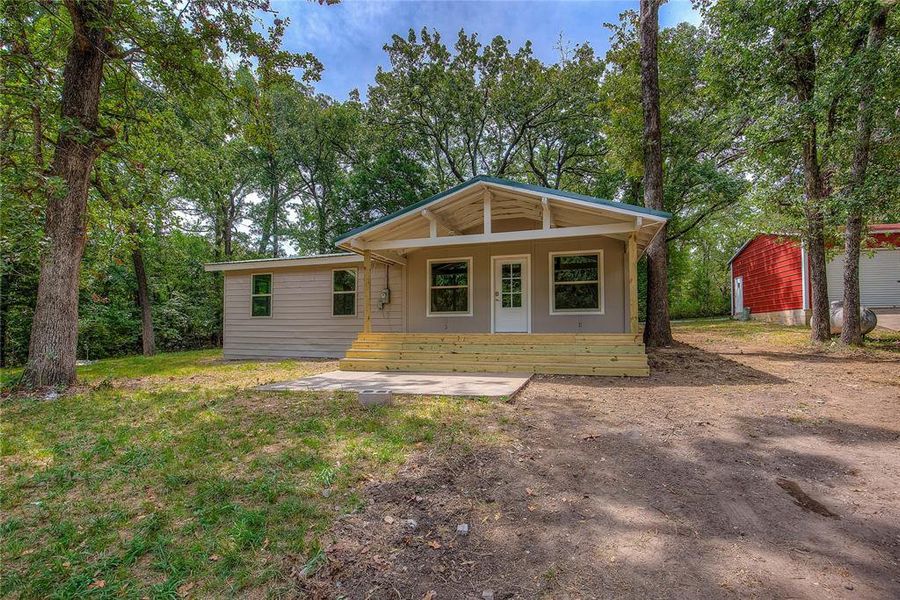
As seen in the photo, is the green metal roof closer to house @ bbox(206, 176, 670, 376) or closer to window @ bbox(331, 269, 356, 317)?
house @ bbox(206, 176, 670, 376)

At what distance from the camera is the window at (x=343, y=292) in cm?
1021

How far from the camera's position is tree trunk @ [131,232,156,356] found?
1300 cm

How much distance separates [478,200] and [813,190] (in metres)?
7.60

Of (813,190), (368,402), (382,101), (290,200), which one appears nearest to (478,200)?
(368,402)

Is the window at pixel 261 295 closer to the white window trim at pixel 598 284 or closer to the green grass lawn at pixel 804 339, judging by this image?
the white window trim at pixel 598 284

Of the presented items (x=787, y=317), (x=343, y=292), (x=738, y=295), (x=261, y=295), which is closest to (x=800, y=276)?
(x=787, y=317)

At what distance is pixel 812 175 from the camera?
860 cm

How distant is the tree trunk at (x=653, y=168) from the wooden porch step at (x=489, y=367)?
12.6ft

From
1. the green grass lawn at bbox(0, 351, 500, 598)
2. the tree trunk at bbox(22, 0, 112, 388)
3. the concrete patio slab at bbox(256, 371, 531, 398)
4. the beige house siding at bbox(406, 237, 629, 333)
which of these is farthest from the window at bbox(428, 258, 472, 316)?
the tree trunk at bbox(22, 0, 112, 388)

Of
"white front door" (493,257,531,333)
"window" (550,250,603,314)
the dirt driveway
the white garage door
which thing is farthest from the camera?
the white garage door

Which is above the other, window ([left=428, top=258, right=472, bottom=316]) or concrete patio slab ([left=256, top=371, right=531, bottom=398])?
window ([left=428, top=258, right=472, bottom=316])

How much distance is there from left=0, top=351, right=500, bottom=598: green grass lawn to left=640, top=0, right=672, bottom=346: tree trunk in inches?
270

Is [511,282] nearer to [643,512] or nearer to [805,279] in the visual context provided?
[643,512]

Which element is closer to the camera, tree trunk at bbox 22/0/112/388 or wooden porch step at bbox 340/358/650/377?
tree trunk at bbox 22/0/112/388
